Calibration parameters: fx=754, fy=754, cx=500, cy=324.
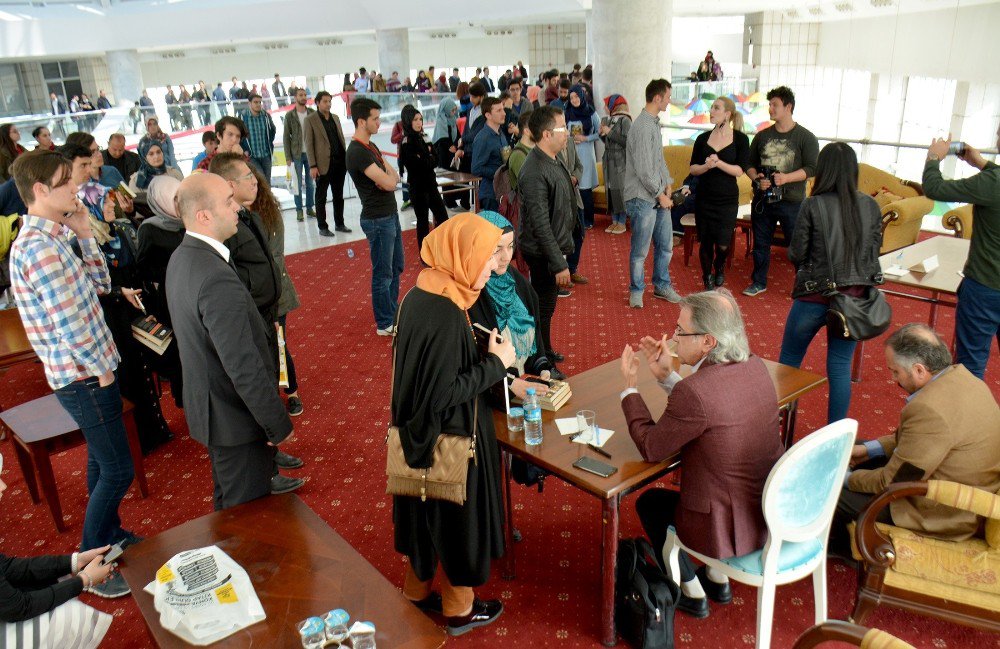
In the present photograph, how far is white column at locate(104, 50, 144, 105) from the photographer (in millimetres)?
21719

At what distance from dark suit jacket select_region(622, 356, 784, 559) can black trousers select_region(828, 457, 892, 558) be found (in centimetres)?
60

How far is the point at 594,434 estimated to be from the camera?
2.80m

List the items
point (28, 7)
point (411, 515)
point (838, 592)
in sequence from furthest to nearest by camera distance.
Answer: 1. point (28, 7)
2. point (838, 592)
3. point (411, 515)

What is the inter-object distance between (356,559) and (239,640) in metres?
0.42

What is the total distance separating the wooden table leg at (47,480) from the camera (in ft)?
11.5

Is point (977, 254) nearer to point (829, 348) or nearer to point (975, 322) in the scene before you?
point (975, 322)

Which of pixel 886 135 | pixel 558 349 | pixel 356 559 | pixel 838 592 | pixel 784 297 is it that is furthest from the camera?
pixel 886 135

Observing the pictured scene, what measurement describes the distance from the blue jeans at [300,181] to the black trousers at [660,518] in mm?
7816

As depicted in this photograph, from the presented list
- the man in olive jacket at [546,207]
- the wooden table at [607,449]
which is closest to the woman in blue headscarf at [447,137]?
the man in olive jacket at [546,207]

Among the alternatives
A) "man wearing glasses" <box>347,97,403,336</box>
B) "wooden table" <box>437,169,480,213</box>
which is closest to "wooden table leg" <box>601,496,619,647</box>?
"man wearing glasses" <box>347,97,403,336</box>

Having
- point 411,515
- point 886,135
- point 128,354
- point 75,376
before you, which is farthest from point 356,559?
point 886,135

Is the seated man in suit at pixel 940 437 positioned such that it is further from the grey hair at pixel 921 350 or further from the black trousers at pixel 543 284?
the black trousers at pixel 543 284

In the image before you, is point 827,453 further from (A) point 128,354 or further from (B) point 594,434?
(A) point 128,354

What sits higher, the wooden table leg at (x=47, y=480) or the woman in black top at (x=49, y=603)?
the woman in black top at (x=49, y=603)
